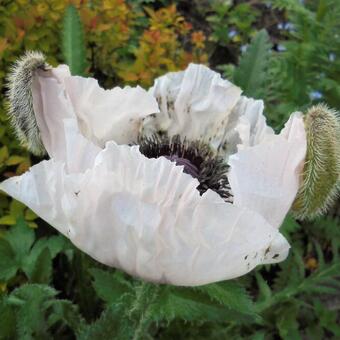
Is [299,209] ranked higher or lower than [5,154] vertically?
higher

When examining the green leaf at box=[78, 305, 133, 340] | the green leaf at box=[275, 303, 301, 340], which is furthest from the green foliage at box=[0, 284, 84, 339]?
the green leaf at box=[275, 303, 301, 340]

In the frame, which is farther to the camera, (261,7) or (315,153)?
(261,7)

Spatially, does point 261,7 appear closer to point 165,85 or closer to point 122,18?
point 122,18

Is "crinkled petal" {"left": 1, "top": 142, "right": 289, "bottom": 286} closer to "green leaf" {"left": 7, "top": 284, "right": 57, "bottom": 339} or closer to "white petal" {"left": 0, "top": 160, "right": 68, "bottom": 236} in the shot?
→ "white petal" {"left": 0, "top": 160, "right": 68, "bottom": 236}

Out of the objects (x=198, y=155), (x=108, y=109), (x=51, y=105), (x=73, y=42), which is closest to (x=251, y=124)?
(x=198, y=155)

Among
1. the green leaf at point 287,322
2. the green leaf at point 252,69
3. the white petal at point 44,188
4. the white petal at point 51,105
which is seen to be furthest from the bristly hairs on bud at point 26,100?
the green leaf at point 287,322

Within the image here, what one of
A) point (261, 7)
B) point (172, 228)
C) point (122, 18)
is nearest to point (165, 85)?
point (172, 228)
